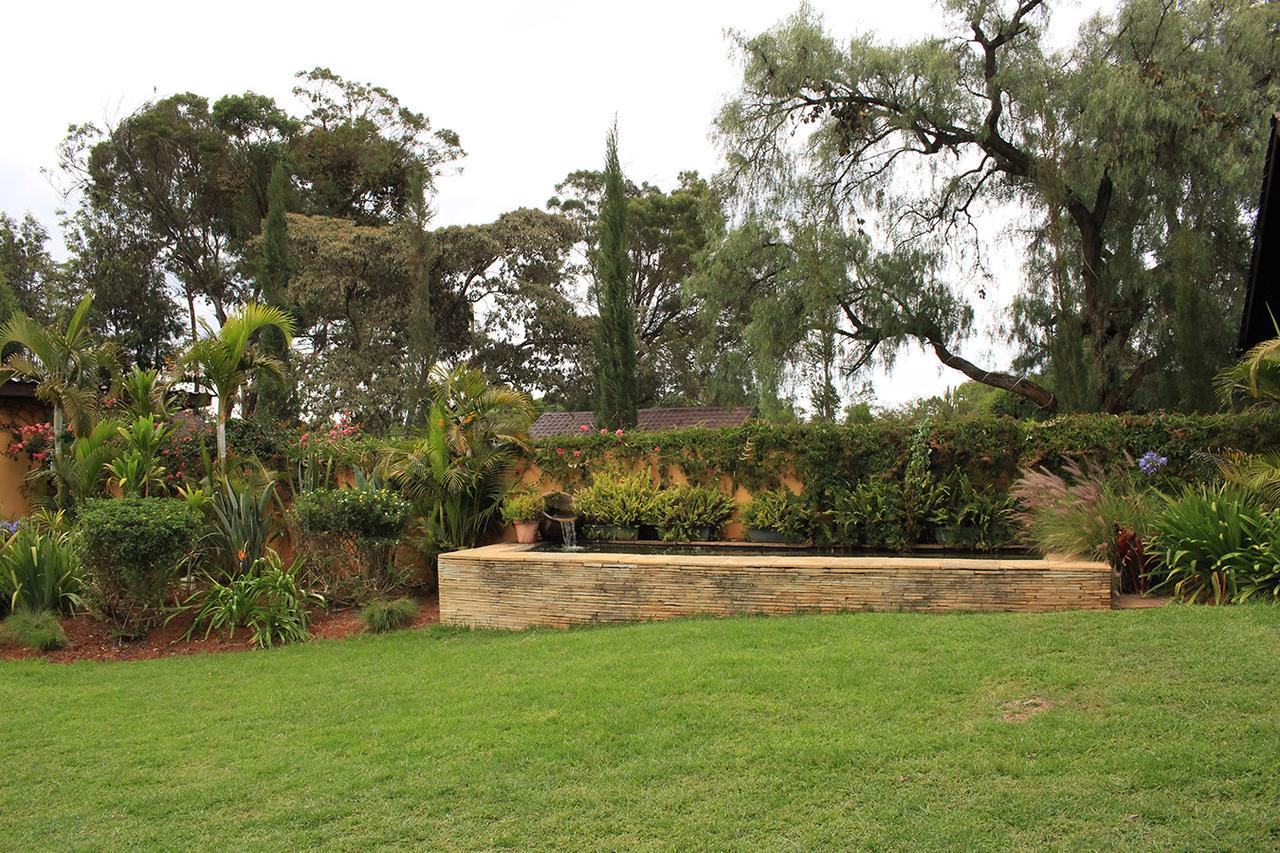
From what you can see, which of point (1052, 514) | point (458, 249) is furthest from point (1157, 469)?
point (458, 249)

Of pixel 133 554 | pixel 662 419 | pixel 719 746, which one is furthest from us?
pixel 662 419

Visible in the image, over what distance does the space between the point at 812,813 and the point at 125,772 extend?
3463mm

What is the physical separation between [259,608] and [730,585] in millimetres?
4398

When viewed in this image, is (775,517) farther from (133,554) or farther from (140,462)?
(140,462)

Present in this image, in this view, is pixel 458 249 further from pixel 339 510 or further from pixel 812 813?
pixel 812 813

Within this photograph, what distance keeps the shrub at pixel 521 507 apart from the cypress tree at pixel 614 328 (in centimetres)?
687

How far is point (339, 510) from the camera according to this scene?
28.0 ft

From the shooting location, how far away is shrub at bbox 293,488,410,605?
28.1 feet

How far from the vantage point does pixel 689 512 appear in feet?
33.4

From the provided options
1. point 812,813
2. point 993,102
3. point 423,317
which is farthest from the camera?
point 423,317

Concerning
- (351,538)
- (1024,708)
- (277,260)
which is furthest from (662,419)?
(1024,708)

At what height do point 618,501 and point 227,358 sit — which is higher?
point 227,358

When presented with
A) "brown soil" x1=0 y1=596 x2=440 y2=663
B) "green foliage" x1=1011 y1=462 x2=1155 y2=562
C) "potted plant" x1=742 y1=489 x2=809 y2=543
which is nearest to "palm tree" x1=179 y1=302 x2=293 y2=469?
"brown soil" x1=0 y1=596 x2=440 y2=663

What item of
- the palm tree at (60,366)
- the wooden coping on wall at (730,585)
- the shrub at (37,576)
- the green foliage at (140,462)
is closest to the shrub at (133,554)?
the shrub at (37,576)
